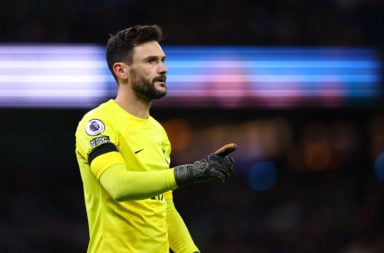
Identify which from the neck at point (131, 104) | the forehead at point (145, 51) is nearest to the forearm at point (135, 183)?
the neck at point (131, 104)

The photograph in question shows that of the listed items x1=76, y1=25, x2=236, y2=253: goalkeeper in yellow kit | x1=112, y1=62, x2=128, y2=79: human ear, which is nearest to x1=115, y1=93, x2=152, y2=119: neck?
x1=76, y1=25, x2=236, y2=253: goalkeeper in yellow kit

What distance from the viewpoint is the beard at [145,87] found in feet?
18.8

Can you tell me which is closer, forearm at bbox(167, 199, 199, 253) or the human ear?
the human ear

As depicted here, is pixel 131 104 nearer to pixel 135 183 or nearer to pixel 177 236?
pixel 135 183

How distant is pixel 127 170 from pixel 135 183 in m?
0.23

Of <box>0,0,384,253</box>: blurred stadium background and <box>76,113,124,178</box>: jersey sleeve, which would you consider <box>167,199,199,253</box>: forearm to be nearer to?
<box>76,113,124,178</box>: jersey sleeve

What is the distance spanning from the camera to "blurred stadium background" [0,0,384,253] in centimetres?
1367

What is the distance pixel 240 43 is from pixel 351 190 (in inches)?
125

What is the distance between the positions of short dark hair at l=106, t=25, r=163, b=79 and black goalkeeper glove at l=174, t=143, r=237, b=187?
0.93 meters

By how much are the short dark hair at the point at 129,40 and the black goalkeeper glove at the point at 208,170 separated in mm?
934

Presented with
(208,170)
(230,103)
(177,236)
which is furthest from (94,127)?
(230,103)

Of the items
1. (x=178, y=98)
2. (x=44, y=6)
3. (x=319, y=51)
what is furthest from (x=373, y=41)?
(x=44, y=6)

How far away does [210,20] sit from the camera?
14.6 metres

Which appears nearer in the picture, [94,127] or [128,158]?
[94,127]
